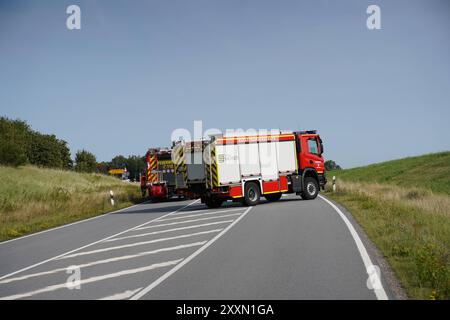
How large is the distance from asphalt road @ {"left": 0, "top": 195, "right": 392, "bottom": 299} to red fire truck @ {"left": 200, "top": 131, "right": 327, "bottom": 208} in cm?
638

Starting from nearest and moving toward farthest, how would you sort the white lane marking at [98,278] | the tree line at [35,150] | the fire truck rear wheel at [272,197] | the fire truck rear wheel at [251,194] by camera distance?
the white lane marking at [98,278], the fire truck rear wheel at [251,194], the fire truck rear wheel at [272,197], the tree line at [35,150]

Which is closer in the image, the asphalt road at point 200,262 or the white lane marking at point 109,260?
the asphalt road at point 200,262

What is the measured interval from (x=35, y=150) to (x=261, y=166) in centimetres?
7115

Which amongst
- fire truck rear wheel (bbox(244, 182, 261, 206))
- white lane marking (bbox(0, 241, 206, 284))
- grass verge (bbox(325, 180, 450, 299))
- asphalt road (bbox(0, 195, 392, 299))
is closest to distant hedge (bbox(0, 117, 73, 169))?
fire truck rear wheel (bbox(244, 182, 261, 206))

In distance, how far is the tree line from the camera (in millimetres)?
60125

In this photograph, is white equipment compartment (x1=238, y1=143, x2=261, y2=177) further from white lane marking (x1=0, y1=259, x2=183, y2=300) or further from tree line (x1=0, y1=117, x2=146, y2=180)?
tree line (x1=0, y1=117, x2=146, y2=180)

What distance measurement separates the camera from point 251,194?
2442cm

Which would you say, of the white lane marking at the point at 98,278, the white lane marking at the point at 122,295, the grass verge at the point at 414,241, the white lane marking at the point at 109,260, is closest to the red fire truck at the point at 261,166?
the grass verge at the point at 414,241

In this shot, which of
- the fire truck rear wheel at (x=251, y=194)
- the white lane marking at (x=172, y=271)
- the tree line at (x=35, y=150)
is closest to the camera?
the white lane marking at (x=172, y=271)

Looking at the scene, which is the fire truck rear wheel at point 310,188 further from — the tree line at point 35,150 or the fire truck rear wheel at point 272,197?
the tree line at point 35,150

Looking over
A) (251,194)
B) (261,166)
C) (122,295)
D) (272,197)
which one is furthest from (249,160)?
(122,295)

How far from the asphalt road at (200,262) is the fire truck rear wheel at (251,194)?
633 cm

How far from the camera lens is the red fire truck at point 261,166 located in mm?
24031
